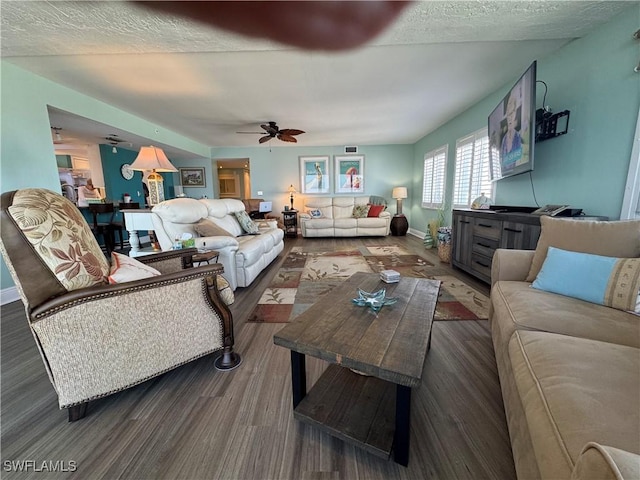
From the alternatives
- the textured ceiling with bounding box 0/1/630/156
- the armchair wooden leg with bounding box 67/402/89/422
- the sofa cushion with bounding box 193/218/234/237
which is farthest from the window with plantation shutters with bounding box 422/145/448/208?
the armchair wooden leg with bounding box 67/402/89/422

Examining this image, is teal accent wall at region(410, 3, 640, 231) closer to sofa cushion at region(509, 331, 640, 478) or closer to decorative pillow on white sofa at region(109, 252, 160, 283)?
sofa cushion at region(509, 331, 640, 478)

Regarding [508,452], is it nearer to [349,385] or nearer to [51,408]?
[349,385]

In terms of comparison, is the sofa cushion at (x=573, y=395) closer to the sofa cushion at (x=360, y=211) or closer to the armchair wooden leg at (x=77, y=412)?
the armchair wooden leg at (x=77, y=412)

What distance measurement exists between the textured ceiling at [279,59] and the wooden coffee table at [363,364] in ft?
6.75

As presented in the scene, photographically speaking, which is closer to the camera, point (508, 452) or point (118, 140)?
point (508, 452)

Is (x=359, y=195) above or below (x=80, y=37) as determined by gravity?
below

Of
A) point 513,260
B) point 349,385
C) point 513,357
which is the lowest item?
point 349,385

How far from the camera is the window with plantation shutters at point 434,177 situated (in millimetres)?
4965

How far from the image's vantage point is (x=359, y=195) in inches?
272

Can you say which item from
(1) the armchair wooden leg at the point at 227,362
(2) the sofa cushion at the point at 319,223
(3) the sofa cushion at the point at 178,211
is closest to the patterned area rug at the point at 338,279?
(1) the armchair wooden leg at the point at 227,362

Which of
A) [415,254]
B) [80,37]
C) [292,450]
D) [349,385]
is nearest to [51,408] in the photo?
[292,450]

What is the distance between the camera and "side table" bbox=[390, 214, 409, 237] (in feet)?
20.4

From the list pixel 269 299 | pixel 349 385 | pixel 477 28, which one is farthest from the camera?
pixel 269 299

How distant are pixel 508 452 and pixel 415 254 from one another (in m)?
3.48
